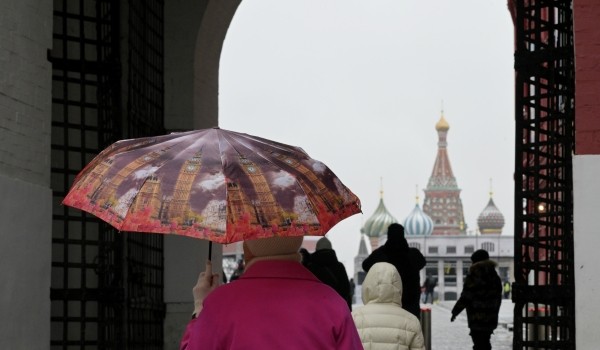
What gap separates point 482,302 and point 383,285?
7.45m

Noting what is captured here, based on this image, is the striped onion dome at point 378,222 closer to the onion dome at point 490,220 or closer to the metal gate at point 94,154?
the onion dome at point 490,220

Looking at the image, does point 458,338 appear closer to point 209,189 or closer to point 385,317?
point 385,317

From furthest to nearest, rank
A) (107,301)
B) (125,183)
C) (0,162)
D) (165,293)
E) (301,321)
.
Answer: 1. (165,293)
2. (107,301)
3. (0,162)
4. (125,183)
5. (301,321)

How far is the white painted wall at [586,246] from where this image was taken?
10.2 m

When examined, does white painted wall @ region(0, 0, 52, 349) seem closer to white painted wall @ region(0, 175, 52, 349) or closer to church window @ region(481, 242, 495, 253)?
white painted wall @ region(0, 175, 52, 349)

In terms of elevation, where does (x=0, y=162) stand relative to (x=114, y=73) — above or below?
below

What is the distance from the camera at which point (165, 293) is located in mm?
15555

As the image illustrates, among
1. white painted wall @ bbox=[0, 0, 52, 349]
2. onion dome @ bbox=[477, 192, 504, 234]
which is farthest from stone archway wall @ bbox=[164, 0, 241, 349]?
onion dome @ bbox=[477, 192, 504, 234]

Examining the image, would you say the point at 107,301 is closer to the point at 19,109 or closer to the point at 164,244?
the point at 19,109

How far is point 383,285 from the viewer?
7.27 metres

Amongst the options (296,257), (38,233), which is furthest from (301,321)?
(38,233)

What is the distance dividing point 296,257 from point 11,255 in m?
5.36

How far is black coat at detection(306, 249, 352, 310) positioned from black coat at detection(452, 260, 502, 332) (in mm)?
1261

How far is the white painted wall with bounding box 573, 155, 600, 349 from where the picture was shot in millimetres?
10164
